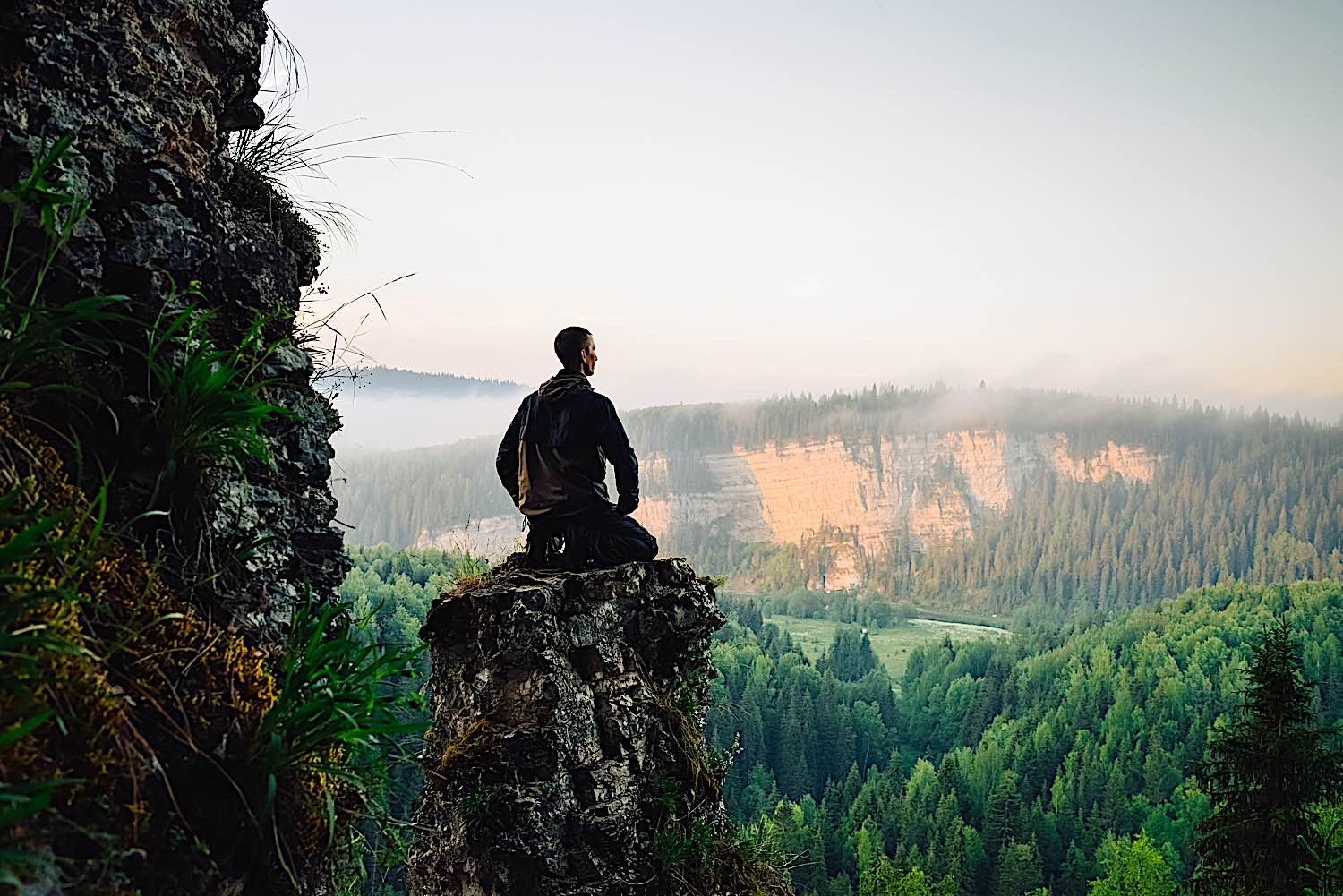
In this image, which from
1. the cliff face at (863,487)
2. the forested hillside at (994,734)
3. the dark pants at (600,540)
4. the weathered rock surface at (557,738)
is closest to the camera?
the weathered rock surface at (557,738)

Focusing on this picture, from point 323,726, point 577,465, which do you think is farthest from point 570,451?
point 323,726

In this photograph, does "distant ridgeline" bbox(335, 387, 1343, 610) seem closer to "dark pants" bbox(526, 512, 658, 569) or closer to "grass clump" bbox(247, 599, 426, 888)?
"dark pants" bbox(526, 512, 658, 569)

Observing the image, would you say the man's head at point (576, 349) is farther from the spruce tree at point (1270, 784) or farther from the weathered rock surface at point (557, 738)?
the spruce tree at point (1270, 784)

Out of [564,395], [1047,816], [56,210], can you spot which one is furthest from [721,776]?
[1047,816]

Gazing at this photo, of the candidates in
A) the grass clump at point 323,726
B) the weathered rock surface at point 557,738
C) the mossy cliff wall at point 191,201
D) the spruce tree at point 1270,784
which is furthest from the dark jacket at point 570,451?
the spruce tree at point 1270,784

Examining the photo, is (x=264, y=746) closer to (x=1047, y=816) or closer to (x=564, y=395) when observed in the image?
(x=564, y=395)

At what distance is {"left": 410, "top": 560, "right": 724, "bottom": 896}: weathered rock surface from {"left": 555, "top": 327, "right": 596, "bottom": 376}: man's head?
4.61 ft

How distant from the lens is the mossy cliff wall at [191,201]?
8.45 ft

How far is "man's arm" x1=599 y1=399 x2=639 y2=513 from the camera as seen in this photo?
6488 millimetres

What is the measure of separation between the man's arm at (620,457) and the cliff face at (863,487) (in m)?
96.3

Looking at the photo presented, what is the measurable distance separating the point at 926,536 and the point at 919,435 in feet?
36.9

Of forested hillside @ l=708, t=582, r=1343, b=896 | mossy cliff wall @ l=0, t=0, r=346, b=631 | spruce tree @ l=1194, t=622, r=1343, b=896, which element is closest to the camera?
mossy cliff wall @ l=0, t=0, r=346, b=631

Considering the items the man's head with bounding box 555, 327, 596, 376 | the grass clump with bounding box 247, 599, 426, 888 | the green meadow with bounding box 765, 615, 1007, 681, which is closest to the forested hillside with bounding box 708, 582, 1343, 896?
the green meadow with bounding box 765, 615, 1007, 681

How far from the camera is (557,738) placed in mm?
5832
